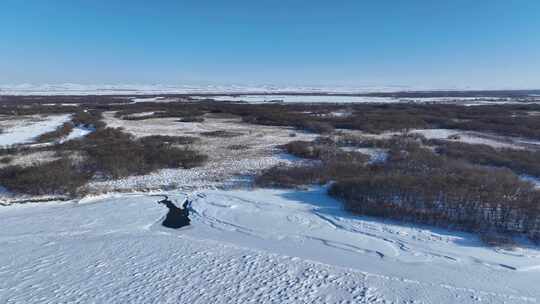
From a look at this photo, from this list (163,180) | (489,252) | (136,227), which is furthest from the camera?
(163,180)

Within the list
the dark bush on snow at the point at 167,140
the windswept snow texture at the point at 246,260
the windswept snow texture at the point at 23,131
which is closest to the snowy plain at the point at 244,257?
the windswept snow texture at the point at 246,260

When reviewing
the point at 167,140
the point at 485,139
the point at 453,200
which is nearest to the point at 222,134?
the point at 167,140

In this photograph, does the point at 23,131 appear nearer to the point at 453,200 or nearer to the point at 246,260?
the point at 246,260

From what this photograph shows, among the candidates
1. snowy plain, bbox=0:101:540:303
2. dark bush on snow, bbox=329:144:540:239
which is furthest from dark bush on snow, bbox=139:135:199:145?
dark bush on snow, bbox=329:144:540:239

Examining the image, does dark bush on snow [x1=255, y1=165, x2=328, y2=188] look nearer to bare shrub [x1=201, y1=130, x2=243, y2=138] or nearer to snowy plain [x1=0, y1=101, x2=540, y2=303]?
snowy plain [x1=0, y1=101, x2=540, y2=303]

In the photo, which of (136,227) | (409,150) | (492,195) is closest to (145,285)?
(136,227)

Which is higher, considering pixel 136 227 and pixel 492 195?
pixel 492 195

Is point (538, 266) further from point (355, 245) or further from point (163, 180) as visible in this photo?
point (163, 180)

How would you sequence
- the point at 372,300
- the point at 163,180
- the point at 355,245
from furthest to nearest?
the point at 163,180, the point at 355,245, the point at 372,300
